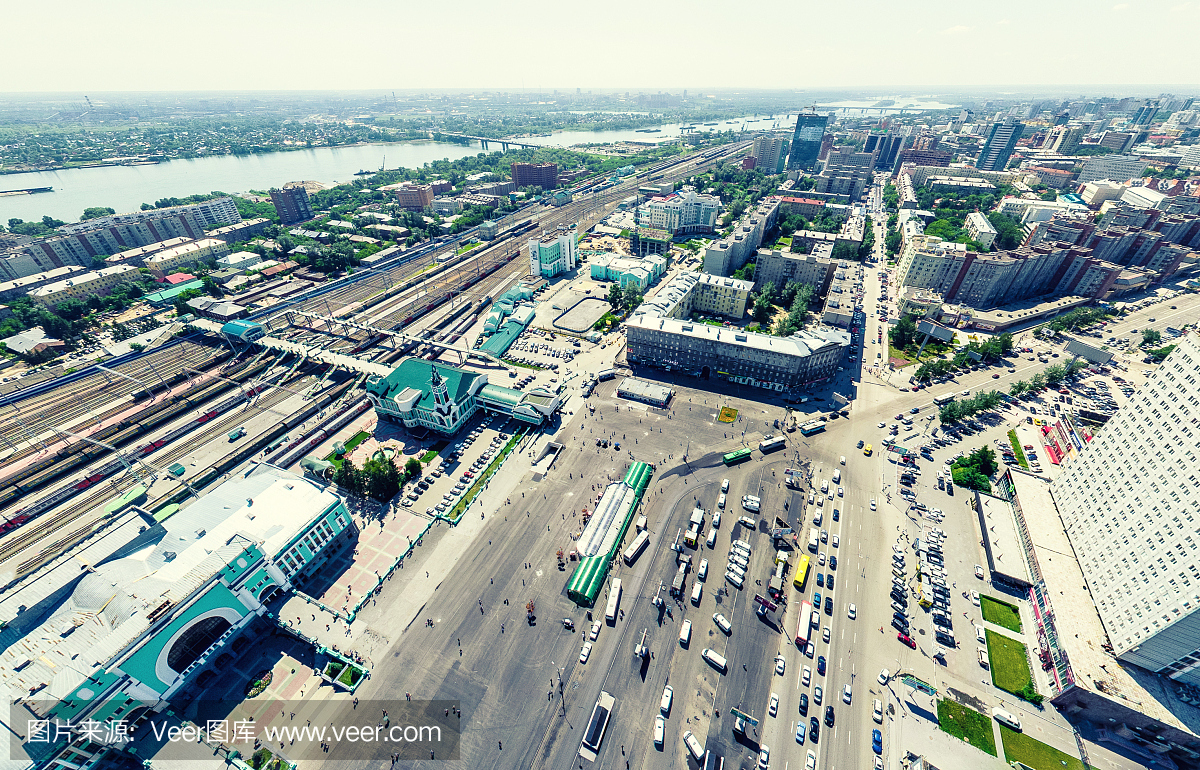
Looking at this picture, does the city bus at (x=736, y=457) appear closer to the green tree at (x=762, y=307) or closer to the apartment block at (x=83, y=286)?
the green tree at (x=762, y=307)

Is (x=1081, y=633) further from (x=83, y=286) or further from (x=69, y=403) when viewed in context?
(x=83, y=286)

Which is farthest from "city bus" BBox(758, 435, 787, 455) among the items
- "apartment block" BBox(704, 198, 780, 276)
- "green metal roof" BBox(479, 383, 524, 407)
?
"apartment block" BBox(704, 198, 780, 276)

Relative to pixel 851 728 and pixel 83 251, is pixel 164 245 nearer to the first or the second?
pixel 83 251

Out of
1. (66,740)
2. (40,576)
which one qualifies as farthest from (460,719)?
(40,576)

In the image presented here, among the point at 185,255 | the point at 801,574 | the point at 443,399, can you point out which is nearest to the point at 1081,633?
the point at 801,574

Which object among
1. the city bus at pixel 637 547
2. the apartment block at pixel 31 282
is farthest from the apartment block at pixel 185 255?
the city bus at pixel 637 547

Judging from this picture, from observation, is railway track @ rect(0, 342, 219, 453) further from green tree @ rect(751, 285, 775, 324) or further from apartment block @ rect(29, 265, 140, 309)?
green tree @ rect(751, 285, 775, 324)
